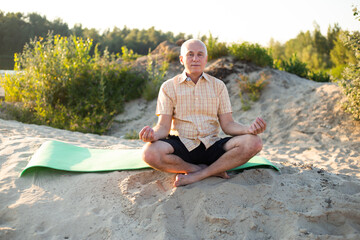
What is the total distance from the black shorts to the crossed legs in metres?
0.05

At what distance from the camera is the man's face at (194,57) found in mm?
2865

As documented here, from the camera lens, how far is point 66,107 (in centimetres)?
732

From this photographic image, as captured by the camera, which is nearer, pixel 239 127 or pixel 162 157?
pixel 162 157

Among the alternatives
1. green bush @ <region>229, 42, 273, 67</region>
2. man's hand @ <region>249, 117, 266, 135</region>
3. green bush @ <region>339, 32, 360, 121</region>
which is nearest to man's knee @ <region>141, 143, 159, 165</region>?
man's hand @ <region>249, 117, 266, 135</region>

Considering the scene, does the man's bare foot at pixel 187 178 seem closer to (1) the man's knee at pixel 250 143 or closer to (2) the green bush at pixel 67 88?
(1) the man's knee at pixel 250 143

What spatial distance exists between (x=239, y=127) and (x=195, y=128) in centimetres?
41

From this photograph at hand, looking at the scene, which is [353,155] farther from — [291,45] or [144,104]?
[291,45]

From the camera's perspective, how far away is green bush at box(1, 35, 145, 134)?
6793mm

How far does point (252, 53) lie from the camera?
834 centimetres

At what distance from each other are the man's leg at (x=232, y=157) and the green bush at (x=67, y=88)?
416 cm

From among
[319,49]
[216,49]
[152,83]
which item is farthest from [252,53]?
[319,49]

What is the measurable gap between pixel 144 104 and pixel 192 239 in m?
6.19

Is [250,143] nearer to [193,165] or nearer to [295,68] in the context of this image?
[193,165]

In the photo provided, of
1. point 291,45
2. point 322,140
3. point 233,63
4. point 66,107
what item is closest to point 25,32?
point 66,107
